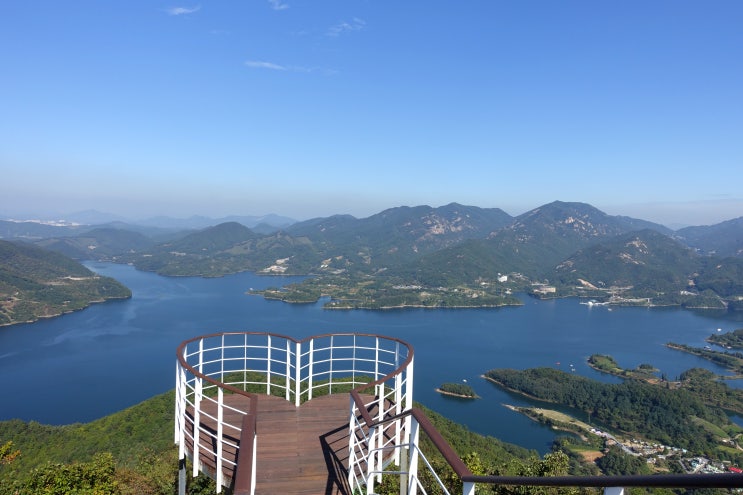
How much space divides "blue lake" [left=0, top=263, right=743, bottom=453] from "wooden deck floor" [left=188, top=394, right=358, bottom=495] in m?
41.7

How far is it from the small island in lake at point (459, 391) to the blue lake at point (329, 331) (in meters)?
0.95

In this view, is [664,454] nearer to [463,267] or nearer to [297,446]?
[297,446]

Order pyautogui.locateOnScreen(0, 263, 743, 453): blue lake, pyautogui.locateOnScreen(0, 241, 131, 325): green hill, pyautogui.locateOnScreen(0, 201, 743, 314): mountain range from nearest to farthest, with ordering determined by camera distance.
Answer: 1. pyautogui.locateOnScreen(0, 263, 743, 453): blue lake
2. pyautogui.locateOnScreen(0, 241, 131, 325): green hill
3. pyautogui.locateOnScreen(0, 201, 743, 314): mountain range

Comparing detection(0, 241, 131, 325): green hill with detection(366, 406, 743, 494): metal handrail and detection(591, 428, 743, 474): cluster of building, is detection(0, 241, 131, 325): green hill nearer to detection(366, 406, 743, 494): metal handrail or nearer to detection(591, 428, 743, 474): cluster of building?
detection(591, 428, 743, 474): cluster of building

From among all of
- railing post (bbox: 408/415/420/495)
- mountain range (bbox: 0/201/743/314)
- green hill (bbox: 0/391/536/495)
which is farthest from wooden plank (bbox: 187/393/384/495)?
mountain range (bbox: 0/201/743/314)

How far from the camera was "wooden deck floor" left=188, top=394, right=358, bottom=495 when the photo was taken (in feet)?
12.3

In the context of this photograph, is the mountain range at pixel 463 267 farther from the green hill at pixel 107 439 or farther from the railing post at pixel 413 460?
the railing post at pixel 413 460

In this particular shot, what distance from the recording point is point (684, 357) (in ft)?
228

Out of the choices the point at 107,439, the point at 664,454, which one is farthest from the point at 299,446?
the point at 664,454

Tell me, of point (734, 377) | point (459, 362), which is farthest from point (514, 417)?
point (734, 377)

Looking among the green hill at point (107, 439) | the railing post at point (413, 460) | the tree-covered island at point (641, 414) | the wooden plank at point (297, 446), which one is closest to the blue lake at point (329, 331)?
the tree-covered island at point (641, 414)

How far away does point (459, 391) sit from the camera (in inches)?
1982

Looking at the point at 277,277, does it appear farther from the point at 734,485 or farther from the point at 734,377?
the point at 734,485

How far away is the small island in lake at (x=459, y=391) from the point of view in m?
50.0
